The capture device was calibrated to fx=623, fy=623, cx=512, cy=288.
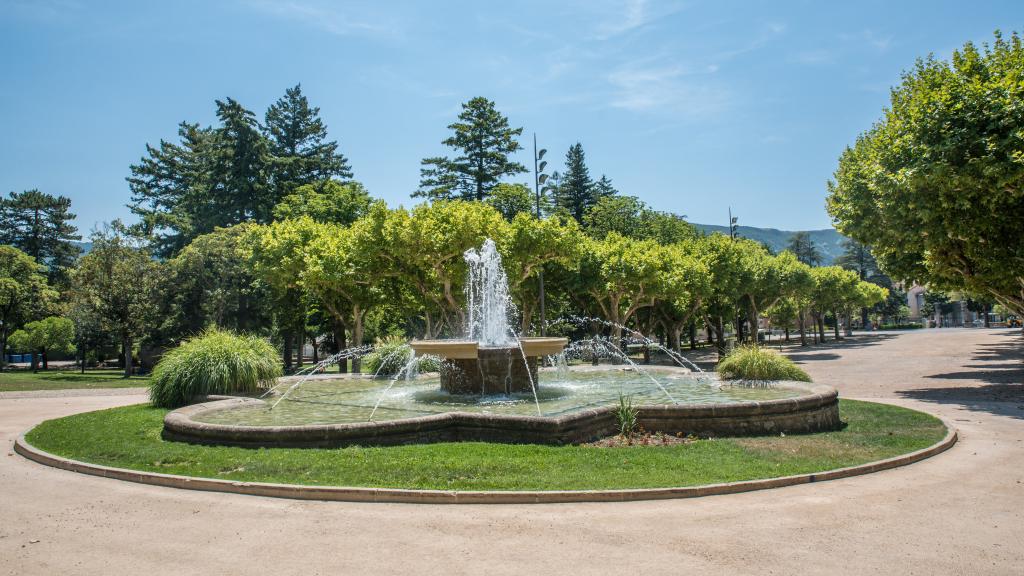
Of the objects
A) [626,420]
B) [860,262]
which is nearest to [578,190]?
[626,420]

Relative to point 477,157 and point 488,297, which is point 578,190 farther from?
point 488,297

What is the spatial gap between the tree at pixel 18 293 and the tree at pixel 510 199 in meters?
30.6

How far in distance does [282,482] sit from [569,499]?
3503mm

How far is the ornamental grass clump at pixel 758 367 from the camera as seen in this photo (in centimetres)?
1481

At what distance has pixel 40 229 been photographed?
61.5m

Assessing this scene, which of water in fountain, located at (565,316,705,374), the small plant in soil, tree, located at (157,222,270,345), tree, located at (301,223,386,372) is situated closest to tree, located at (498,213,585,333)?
water in fountain, located at (565,316,705,374)

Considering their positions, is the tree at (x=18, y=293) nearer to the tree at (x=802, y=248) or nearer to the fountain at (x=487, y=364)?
the fountain at (x=487, y=364)

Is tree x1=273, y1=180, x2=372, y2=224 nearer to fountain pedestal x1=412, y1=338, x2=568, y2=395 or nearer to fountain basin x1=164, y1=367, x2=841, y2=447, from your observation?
fountain pedestal x1=412, y1=338, x2=568, y2=395

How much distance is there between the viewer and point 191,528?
20.4 ft

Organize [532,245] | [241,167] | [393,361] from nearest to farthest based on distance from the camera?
[393,361]
[532,245]
[241,167]

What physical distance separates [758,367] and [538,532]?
10.8 metres

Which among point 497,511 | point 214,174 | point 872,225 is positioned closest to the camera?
point 497,511

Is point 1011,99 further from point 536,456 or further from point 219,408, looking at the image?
point 219,408

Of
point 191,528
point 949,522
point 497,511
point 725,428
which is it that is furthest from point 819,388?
point 191,528
